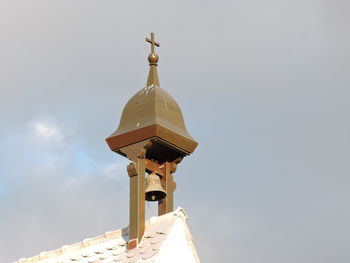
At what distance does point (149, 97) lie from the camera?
41.5 m

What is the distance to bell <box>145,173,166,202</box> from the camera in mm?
40531

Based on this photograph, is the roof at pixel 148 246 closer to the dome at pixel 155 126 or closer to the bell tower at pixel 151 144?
the bell tower at pixel 151 144

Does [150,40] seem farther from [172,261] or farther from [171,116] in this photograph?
[172,261]

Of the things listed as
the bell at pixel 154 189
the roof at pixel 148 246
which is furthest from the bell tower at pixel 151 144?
the roof at pixel 148 246

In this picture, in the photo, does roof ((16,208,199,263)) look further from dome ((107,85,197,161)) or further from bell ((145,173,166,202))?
dome ((107,85,197,161))

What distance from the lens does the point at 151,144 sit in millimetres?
40438

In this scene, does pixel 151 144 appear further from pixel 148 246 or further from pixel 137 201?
pixel 148 246

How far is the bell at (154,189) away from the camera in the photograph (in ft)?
133

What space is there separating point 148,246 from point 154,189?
217cm

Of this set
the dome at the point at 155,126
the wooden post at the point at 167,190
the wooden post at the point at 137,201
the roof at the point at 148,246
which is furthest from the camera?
the wooden post at the point at 167,190

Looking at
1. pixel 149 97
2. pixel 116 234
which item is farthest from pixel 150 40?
pixel 116 234

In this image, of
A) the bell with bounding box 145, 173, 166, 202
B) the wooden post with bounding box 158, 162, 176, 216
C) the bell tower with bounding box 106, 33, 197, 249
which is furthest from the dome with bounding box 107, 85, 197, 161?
the bell with bounding box 145, 173, 166, 202

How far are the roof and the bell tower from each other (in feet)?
1.86

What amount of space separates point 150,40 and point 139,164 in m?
3.63
